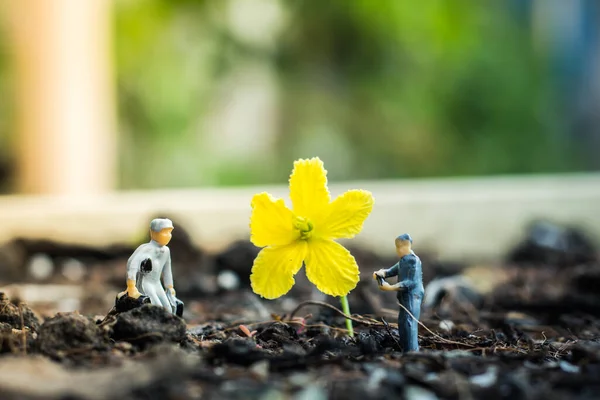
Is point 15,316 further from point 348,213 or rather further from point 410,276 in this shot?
point 410,276

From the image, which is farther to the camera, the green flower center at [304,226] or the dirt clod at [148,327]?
the green flower center at [304,226]

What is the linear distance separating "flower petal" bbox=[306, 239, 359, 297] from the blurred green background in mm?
9087

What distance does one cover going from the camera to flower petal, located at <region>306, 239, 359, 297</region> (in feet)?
5.31

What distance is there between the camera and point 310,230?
1.64 metres

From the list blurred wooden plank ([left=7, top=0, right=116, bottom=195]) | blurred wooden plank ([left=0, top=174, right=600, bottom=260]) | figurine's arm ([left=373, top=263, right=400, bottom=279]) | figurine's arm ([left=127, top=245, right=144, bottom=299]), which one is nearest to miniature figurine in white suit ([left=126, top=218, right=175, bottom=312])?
figurine's arm ([left=127, top=245, right=144, bottom=299])

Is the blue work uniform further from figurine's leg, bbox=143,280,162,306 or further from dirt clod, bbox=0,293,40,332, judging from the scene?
dirt clod, bbox=0,293,40,332

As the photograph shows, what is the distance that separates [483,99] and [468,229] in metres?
6.43

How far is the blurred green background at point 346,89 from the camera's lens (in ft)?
34.8

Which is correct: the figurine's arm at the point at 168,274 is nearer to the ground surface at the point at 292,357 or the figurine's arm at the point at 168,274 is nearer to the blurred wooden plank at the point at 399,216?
the ground surface at the point at 292,357

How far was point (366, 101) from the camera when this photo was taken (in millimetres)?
11055

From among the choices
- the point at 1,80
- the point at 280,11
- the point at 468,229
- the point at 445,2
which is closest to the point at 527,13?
the point at 445,2

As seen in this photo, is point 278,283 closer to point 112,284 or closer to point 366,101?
point 112,284

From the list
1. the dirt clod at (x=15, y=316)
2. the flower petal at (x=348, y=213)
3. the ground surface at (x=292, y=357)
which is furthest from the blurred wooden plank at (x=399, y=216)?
the flower petal at (x=348, y=213)

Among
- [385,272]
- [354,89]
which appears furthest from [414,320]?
[354,89]
